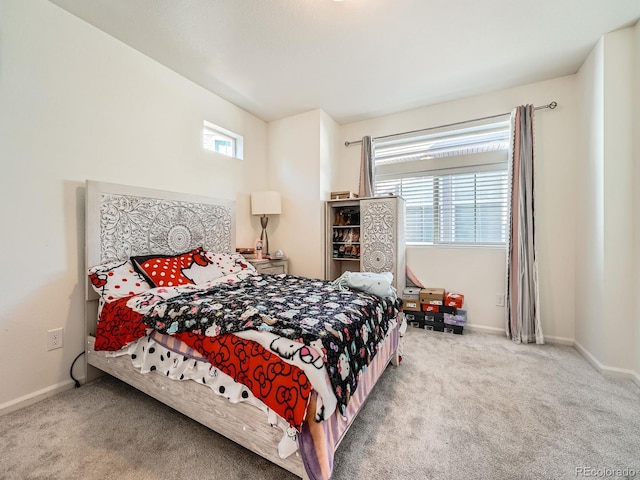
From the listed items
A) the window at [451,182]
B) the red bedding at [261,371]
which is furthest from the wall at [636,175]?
the red bedding at [261,371]

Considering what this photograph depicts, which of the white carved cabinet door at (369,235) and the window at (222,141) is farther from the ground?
the window at (222,141)

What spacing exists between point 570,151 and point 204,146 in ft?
12.2

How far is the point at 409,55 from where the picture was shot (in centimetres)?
236

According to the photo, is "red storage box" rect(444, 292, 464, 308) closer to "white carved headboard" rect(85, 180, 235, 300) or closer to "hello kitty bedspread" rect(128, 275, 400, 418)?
"hello kitty bedspread" rect(128, 275, 400, 418)

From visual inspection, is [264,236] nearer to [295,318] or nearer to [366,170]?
[366,170]

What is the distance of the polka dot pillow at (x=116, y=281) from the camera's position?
1824 millimetres

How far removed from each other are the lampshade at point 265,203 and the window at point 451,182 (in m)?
1.36

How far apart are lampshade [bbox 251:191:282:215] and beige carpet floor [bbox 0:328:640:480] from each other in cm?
209

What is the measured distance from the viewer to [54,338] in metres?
1.85

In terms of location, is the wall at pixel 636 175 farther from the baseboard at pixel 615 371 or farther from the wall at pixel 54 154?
the wall at pixel 54 154

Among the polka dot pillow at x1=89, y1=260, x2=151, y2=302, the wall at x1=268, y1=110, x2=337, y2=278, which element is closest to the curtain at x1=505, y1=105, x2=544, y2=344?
the wall at x1=268, y1=110, x2=337, y2=278

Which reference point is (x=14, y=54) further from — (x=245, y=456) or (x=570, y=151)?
(x=570, y=151)

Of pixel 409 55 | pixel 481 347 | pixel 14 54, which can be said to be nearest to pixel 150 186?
pixel 14 54

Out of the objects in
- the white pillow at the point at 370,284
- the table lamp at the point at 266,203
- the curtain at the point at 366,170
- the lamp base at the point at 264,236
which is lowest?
the white pillow at the point at 370,284
